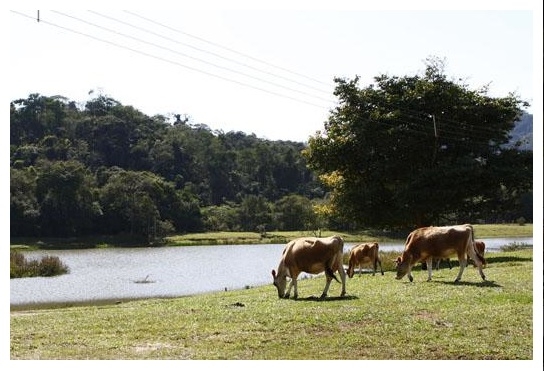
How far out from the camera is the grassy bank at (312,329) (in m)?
12.0

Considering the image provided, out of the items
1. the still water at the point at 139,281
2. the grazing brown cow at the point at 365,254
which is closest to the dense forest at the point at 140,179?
the still water at the point at 139,281

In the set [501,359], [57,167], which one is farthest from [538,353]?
[57,167]

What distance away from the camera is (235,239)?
9469 centimetres

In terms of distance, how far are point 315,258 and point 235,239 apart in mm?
76920

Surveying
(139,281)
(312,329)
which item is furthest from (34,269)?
(312,329)

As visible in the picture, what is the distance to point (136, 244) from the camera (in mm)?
96625

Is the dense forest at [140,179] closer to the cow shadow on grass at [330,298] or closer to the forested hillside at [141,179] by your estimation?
the forested hillside at [141,179]

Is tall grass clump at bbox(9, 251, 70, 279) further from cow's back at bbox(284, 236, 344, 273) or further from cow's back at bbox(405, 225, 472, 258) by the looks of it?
cow's back at bbox(284, 236, 344, 273)

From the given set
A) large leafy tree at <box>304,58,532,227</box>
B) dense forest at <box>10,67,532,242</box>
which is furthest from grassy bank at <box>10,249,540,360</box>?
dense forest at <box>10,67,532,242</box>

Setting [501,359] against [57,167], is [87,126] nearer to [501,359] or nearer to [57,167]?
[57,167]

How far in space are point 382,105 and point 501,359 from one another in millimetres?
25822

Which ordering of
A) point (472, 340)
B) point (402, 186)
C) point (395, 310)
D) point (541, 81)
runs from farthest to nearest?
point (402, 186) < point (395, 310) < point (472, 340) < point (541, 81)

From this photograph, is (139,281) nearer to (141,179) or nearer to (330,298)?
(330,298)

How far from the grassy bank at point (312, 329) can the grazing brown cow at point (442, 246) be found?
165 centimetres
